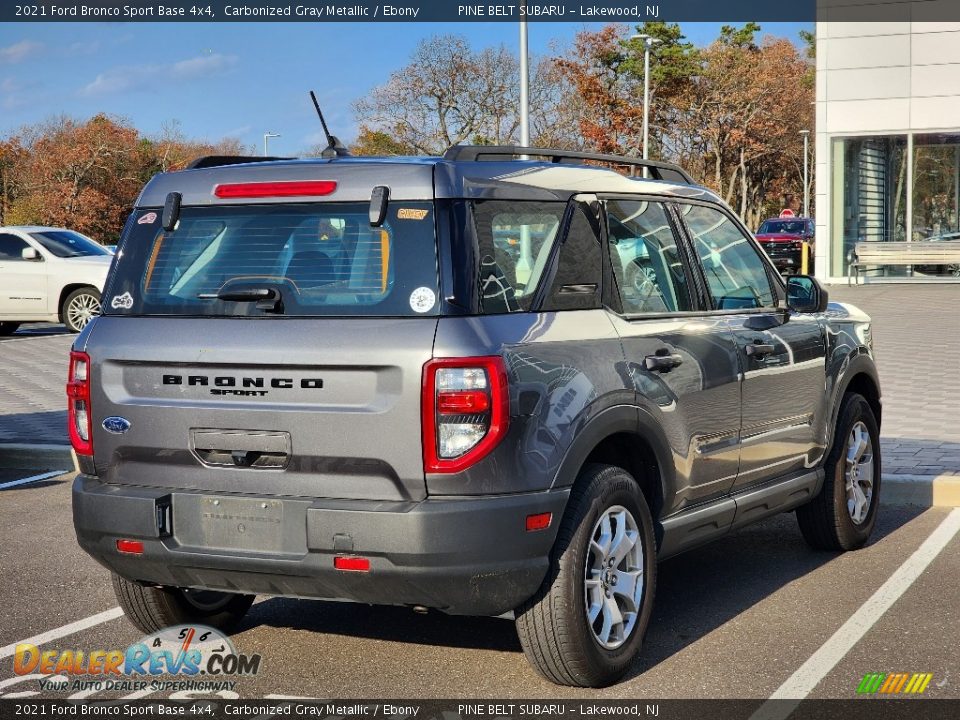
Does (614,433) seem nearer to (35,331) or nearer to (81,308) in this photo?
(81,308)

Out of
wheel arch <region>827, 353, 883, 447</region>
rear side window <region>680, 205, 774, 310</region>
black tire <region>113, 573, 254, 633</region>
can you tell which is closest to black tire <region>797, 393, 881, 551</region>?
wheel arch <region>827, 353, 883, 447</region>

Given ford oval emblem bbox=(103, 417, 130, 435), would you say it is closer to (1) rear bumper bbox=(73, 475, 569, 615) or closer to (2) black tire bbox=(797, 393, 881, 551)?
(1) rear bumper bbox=(73, 475, 569, 615)

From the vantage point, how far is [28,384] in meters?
14.2

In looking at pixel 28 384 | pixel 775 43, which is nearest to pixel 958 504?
pixel 28 384

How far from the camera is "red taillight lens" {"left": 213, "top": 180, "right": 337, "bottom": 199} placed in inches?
A: 183

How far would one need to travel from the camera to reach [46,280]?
832 inches

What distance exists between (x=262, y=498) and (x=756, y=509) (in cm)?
248

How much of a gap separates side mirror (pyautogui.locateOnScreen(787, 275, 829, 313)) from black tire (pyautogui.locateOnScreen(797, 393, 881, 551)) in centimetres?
60

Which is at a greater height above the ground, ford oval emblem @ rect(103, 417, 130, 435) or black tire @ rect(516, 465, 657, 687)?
ford oval emblem @ rect(103, 417, 130, 435)

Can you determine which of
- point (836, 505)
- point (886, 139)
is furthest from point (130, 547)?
point (886, 139)

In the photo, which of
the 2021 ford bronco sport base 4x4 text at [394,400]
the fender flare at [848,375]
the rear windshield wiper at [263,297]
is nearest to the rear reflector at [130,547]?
the 2021 ford bronco sport base 4x4 text at [394,400]

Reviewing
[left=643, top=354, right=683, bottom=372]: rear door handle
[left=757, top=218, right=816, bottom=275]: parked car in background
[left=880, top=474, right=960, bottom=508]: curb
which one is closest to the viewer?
[left=643, top=354, right=683, bottom=372]: rear door handle

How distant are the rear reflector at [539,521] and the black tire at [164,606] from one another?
158 centimetres

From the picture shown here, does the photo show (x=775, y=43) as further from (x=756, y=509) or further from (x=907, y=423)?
(x=756, y=509)
